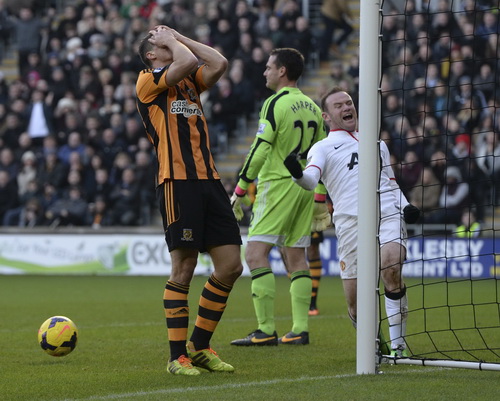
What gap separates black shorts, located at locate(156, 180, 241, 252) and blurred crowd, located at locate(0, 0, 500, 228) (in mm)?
11391

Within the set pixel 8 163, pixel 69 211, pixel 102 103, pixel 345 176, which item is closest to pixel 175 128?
pixel 345 176

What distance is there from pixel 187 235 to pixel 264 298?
2082 millimetres

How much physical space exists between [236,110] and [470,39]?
5238 millimetres

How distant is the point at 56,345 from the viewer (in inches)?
268

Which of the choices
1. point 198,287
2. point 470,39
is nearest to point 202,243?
point 198,287

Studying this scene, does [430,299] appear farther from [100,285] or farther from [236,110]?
[236,110]

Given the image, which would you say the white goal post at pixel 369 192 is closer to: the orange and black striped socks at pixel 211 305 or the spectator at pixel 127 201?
the orange and black striped socks at pixel 211 305

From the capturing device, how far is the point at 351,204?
278 inches

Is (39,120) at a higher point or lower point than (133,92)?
lower

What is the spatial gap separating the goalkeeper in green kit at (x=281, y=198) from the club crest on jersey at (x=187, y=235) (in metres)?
1.84

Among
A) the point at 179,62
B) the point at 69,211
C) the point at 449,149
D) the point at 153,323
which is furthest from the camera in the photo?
the point at 69,211

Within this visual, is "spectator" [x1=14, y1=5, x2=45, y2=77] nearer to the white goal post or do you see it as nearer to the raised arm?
the raised arm

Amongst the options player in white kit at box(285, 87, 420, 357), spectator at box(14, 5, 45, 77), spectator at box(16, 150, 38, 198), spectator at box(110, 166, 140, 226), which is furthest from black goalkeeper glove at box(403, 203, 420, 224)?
spectator at box(14, 5, 45, 77)

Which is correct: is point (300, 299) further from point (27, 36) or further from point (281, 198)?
point (27, 36)
